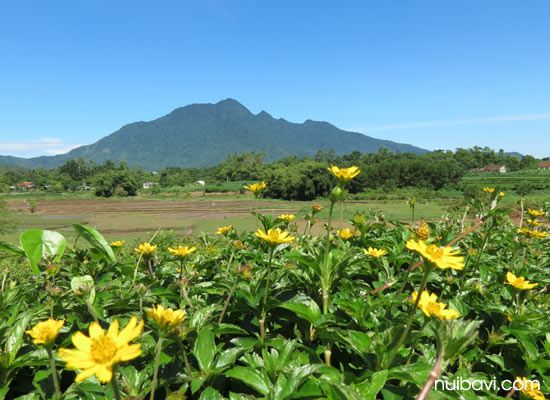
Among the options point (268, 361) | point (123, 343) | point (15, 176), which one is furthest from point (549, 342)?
point (15, 176)

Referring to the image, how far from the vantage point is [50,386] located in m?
0.76

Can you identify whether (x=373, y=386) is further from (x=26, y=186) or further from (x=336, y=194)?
(x=26, y=186)

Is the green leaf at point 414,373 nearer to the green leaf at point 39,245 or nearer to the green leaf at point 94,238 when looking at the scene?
the green leaf at point 94,238

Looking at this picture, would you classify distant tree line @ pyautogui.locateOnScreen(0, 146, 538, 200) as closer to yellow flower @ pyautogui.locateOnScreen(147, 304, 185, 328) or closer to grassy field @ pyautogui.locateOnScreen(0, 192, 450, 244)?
grassy field @ pyautogui.locateOnScreen(0, 192, 450, 244)

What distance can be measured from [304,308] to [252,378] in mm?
243

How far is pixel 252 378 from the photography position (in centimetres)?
72

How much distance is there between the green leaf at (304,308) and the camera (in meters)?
0.87

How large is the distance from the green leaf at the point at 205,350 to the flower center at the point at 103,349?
0.88 ft

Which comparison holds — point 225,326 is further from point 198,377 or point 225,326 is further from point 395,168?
point 395,168

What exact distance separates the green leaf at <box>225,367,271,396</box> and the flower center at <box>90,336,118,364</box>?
291 mm

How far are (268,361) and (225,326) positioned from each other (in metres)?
0.15

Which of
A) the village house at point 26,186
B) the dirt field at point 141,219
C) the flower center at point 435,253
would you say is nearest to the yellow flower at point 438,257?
the flower center at point 435,253

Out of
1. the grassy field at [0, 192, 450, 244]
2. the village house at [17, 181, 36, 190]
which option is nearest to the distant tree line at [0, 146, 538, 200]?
the village house at [17, 181, 36, 190]

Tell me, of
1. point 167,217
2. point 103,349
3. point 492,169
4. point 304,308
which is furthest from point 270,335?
point 492,169
